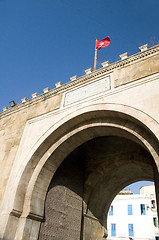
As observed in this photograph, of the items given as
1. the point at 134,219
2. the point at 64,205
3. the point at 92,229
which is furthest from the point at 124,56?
the point at 134,219

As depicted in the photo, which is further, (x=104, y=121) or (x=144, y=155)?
(x=144, y=155)

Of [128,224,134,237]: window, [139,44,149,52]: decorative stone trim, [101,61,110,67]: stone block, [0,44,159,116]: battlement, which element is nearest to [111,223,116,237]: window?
[128,224,134,237]: window

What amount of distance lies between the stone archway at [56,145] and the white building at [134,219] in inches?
561

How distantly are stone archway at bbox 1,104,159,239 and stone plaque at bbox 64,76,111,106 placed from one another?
0.52 metres

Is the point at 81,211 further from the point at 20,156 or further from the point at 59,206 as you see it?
the point at 20,156

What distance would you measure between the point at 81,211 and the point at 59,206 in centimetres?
110

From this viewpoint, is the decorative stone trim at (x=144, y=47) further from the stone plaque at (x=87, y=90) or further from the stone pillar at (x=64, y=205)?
the stone pillar at (x=64, y=205)

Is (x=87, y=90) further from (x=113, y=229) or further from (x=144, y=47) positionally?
(x=113, y=229)

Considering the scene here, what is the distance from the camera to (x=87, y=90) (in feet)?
18.9

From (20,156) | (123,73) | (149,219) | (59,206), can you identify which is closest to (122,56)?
(123,73)

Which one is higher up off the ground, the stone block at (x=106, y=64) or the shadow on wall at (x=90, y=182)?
the stone block at (x=106, y=64)

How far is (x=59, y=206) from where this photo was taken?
584 centimetres

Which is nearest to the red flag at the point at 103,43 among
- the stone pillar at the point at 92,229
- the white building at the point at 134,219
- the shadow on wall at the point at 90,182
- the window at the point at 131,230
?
the shadow on wall at the point at 90,182

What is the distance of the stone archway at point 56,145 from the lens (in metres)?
4.76
